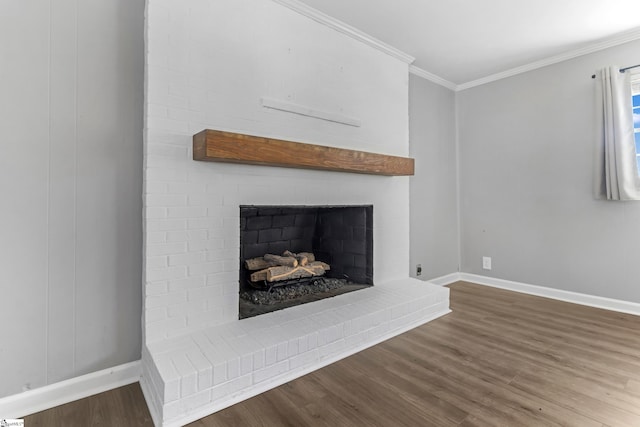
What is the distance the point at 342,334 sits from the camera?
6.52 ft

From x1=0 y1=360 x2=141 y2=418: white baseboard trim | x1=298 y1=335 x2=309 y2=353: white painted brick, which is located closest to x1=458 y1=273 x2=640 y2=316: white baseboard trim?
x1=298 y1=335 x2=309 y2=353: white painted brick

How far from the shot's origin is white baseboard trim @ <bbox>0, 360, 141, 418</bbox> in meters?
1.43

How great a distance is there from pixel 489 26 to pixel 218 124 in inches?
87.8

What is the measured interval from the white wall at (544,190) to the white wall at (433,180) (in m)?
0.17

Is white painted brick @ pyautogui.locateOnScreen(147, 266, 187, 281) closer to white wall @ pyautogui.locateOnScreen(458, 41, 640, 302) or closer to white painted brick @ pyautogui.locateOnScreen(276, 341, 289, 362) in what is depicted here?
white painted brick @ pyautogui.locateOnScreen(276, 341, 289, 362)

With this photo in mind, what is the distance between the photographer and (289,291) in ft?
8.05

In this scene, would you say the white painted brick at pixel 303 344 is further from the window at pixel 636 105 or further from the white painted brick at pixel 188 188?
the window at pixel 636 105

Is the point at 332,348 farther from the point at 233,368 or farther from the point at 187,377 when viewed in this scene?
the point at 187,377

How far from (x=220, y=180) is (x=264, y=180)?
0.29 metres

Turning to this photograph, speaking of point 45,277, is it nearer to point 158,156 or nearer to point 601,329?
point 158,156

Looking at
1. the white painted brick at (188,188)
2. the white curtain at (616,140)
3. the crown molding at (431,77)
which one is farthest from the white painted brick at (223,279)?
the white curtain at (616,140)

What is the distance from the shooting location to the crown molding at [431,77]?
3303 mm

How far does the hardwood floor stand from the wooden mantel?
1229mm

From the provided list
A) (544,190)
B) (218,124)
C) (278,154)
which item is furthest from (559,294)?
(218,124)
